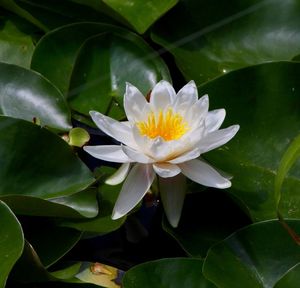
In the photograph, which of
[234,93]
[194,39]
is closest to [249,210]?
[234,93]

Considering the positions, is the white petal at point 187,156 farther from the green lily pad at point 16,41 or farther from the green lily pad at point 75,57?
the green lily pad at point 16,41


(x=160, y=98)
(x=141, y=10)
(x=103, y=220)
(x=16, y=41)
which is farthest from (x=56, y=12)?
(x=103, y=220)

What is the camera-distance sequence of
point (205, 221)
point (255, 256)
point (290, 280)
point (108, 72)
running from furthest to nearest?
point (108, 72), point (205, 221), point (255, 256), point (290, 280)

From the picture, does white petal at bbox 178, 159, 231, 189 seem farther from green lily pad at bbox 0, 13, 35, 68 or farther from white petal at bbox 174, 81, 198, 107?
green lily pad at bbox 0, 13, 35, 68

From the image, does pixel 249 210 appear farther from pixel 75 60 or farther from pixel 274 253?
pixel 75 60

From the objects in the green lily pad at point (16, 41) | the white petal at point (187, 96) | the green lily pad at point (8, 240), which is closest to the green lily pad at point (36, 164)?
the green lily pad at point (8, 240)

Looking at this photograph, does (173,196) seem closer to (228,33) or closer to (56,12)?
(228,33)
